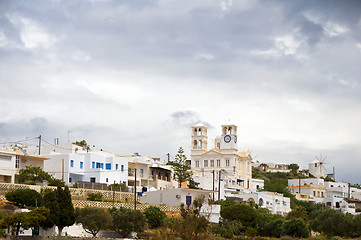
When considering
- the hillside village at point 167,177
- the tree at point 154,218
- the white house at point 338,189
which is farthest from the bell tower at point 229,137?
the tree at point 154,218

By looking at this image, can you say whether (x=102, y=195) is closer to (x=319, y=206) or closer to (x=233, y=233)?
(x=233, y=233)

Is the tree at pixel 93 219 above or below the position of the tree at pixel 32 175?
below

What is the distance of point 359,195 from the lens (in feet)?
403

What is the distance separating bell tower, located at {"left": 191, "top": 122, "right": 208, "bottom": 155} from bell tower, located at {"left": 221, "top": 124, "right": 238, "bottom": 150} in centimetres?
436

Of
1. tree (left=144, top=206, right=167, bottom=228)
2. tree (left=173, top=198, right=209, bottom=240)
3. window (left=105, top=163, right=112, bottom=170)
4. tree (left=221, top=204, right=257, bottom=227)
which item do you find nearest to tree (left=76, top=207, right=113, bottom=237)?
tree (left=173, top=198, right=209, bottom=240)

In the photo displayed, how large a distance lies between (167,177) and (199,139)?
27.9 meters

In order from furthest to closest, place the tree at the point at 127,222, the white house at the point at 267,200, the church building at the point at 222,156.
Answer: the church building at the point at 222,156 < the white house at the point at 267,200 < the tree at the point at 127,222

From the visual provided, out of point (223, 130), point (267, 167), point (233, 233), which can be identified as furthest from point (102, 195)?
point (267, 167)

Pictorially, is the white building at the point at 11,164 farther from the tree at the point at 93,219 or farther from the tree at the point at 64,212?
the tree at the point at 64,212

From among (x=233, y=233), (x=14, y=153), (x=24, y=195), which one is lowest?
(x=233, y=233)

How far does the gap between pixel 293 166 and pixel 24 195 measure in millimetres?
125652

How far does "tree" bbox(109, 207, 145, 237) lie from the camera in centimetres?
5209

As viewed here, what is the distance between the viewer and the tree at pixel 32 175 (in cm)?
6506

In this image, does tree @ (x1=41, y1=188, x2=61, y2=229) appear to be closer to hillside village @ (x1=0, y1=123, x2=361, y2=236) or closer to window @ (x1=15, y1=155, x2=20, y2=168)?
hillside village @ (x1=0, y1=123, x2=361, y2=236)
